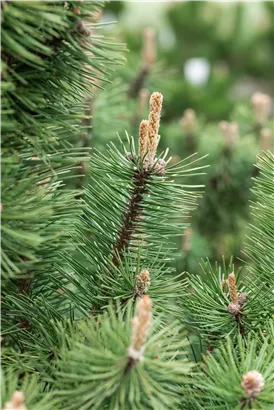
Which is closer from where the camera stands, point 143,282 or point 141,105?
point 143,282

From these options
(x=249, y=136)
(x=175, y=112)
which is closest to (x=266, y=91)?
(x=175, y=112)

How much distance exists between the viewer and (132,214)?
1.09 feet

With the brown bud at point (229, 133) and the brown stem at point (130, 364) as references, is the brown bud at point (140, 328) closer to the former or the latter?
the brown stem at point (130, 364)

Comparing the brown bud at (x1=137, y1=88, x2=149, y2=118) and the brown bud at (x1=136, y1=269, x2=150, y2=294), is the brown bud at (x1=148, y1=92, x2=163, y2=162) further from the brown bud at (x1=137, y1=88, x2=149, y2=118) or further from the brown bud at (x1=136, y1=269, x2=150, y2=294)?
the brown bud at (x1=137, y1=88, x2=149, y2=118)

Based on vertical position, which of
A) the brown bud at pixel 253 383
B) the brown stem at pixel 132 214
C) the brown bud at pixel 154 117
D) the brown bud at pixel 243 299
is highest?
the brown bud at pixel 154 117

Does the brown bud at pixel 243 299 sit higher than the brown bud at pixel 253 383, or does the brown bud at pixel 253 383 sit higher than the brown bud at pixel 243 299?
the brown bud at pixel 243 299

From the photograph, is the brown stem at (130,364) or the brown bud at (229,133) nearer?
the brown stem at (130,364)

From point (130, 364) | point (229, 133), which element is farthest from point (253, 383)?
point (229, 133)

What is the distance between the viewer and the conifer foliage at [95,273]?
0.26 m

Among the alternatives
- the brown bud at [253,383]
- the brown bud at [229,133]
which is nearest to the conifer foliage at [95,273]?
the brown bud at [253,383]

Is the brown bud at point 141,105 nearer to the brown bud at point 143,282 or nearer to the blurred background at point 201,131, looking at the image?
the blurred background at point 201,131

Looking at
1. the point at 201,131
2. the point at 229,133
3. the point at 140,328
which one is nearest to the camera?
the point at 140,328

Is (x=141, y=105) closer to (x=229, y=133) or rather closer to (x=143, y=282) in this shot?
(x=229, y=133)

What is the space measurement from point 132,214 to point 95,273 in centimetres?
4
